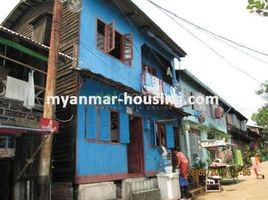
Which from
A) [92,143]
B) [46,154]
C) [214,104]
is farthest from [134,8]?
[214,104]

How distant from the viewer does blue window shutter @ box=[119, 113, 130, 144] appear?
1299cm

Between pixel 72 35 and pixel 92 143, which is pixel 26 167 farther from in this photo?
pixel 72 35

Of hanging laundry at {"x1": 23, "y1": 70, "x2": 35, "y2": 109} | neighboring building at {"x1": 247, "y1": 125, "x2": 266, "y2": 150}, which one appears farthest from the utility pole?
neighboring building at {"x1": 247, "y1": 125, "x2": 266, "y2": 150}

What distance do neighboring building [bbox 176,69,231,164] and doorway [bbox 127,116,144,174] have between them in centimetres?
518

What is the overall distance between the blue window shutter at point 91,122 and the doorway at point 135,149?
2957 mm

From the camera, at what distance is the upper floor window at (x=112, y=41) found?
1312cm

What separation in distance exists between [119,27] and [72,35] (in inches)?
111

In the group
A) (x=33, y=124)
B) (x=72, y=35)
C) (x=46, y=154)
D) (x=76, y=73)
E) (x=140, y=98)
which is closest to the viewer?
(x=46, y=154)

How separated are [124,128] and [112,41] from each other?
3313 millimetres

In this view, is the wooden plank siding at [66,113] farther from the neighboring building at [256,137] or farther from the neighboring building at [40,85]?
the neighboring building at [256,137]

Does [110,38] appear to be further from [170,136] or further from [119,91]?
[170,136]

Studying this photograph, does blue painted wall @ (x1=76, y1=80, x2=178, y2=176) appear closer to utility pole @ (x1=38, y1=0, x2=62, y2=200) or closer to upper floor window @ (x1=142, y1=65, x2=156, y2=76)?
upper floor window @ (x1=142, y1=65, x2=156, y2=76)

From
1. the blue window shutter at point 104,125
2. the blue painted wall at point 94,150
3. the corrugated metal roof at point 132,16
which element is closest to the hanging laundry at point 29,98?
the blue painted wall at point 94,150

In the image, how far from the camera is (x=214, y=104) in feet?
92.6
